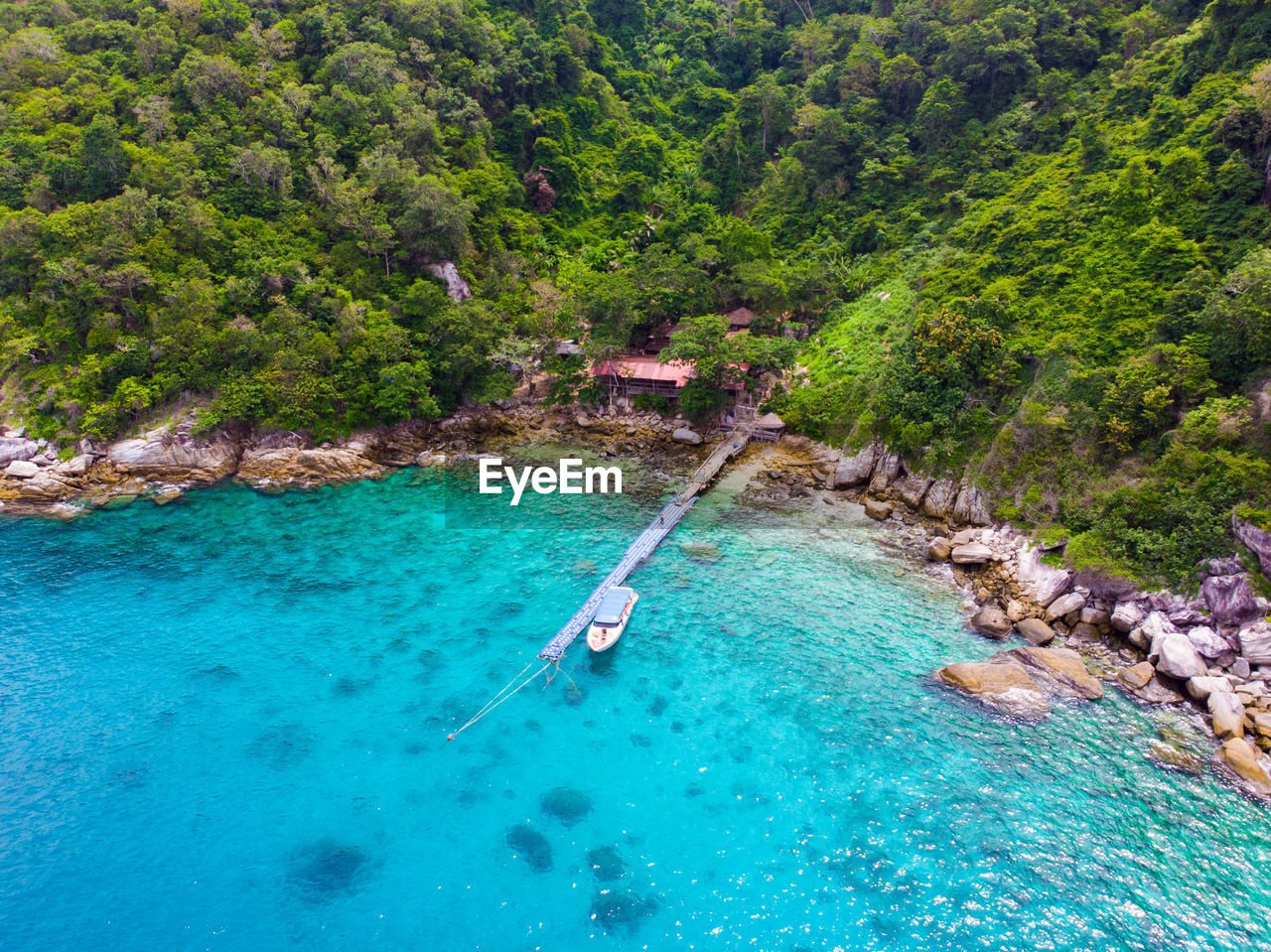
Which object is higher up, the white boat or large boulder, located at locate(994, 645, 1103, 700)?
large boulder, located at locate(994, 645, 1103, 700)

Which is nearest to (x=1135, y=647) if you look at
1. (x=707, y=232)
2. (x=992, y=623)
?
(x=992, y=623)

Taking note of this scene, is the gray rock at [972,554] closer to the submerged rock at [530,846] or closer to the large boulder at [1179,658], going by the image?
the large boulder at [1179,658]

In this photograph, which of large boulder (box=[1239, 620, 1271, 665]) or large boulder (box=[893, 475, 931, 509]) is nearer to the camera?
large boulder (box=[1239, 620, 1271, 665])

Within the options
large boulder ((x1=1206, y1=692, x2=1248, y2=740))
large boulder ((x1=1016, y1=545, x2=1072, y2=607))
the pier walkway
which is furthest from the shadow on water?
large boulder ((x1=1016, y1=545, x2=1072, y2=607))

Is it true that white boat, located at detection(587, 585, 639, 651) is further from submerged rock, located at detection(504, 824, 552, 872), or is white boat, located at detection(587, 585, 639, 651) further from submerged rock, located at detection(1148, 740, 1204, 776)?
submerged rock, located at detection(1148, 740, 1204, 776)

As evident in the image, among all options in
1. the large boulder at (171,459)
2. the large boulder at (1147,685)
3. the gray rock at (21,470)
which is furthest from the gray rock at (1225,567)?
the gray rock at (21,470)

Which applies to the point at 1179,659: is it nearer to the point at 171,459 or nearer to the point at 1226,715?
the point at 1226,715
